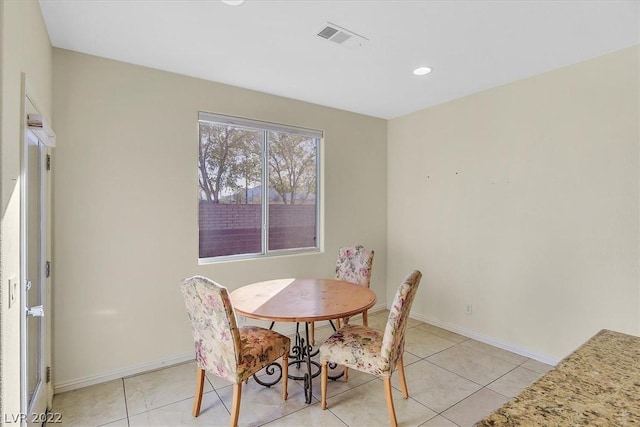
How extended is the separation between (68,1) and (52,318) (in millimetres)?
2191

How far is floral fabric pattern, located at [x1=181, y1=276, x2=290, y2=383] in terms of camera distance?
1.86 meters

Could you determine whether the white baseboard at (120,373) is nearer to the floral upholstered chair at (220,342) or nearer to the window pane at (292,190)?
the floral upholstered chair at (220,342)

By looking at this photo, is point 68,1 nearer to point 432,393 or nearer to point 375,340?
point 375,340

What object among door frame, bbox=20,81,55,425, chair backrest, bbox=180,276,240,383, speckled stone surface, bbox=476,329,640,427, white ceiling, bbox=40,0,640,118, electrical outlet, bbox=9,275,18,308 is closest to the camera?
speckled stone surface, bbox=476,329,640,427

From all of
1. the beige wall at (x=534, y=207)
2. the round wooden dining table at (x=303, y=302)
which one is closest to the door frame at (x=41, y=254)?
the round wooden dining table at (x=303, y=302)

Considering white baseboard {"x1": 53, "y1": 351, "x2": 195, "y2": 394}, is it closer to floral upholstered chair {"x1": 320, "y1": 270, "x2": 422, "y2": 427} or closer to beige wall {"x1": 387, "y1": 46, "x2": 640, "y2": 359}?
floral upholstered chair {"x1": 320, "y1": 270, "x2": 422, "y2": 427}

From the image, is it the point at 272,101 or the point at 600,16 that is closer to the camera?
the point at 600,16

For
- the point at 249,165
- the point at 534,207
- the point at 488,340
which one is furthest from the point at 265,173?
the point at 488,340

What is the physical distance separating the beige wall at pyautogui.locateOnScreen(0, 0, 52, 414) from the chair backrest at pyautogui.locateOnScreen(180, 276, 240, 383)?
31.1 inches

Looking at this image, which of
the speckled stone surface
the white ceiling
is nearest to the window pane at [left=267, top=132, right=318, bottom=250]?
the white ceiling

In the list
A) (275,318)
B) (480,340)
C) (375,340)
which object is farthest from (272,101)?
(480,340)

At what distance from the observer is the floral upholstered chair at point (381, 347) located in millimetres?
2016

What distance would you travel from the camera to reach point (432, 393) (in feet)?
8.05

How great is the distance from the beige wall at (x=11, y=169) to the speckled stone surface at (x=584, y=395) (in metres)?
1.63
